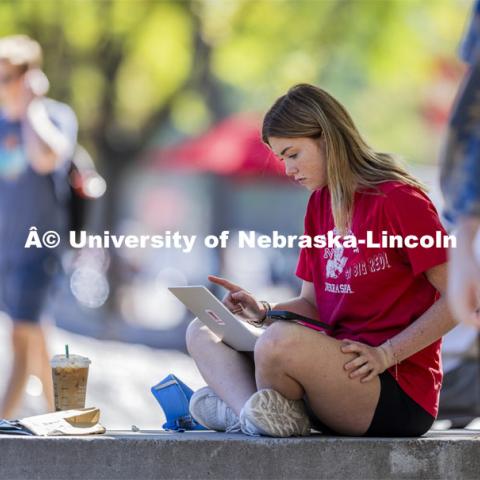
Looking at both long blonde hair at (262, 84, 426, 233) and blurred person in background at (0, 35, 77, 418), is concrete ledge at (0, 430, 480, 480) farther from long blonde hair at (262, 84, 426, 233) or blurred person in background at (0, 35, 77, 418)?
blurred person in background at (0, 35, 77, 418)

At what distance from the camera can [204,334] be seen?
4902 mm

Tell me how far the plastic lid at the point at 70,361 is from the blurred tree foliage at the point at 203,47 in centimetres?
1644

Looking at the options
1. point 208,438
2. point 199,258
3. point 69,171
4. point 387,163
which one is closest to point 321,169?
point 387,163

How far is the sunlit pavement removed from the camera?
27.6ft

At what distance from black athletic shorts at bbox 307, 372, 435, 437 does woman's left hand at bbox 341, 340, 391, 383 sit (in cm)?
8

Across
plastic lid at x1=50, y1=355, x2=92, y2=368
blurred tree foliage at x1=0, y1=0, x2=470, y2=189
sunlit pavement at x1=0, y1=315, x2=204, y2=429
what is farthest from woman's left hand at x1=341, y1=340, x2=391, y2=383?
blurred tree foliage at x1=0, y1=0, x2=470, y2=189

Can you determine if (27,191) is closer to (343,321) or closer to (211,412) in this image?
(211,412)

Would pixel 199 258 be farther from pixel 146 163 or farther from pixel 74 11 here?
pixel 74 11

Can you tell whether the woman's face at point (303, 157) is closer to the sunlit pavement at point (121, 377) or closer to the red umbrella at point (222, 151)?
→ the sunlit pavement at point (121, 377)

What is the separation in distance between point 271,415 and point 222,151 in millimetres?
15893

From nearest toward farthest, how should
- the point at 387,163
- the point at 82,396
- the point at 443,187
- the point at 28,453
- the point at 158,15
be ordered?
1. the point at 443,187
2. the point at 28,453
3. the point at 387,163
4. the point at 82,396
5. the point at 158,15

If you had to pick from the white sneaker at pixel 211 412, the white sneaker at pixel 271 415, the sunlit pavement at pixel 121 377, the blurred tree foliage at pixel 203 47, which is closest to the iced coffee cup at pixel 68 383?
the white sneaker at pixel 211 412

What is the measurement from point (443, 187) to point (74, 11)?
740 inches

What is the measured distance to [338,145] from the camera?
15.7ft
